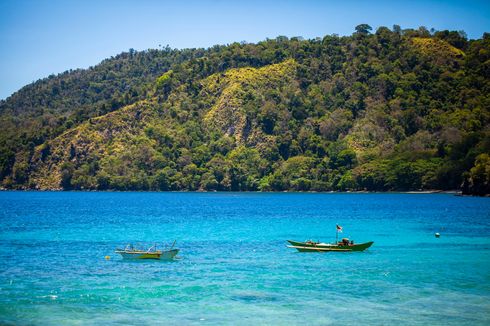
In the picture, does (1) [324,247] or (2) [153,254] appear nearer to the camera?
(2) [153,254]

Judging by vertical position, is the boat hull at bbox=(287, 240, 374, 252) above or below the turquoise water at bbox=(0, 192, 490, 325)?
above

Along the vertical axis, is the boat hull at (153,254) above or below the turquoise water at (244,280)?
above

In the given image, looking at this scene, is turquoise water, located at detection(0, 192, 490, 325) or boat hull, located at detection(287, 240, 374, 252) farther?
boat hull, located at detection(287, 240, 374, 252)

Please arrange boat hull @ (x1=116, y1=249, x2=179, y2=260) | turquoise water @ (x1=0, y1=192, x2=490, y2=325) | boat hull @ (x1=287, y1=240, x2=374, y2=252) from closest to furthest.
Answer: turquoise water @ (x1=0, y1=192, x2=490, y2=325)
boat hull @ (x1=116, y1=249, x2=179, y2=260)
boat hull @ (x1=287, y1=240, x2=374, y2=252)

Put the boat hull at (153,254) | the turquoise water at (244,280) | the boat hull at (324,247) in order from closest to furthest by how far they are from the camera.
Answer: the turquoise water at (244,280) → the boat hull at (153,254) → the boat hull at (324,247)

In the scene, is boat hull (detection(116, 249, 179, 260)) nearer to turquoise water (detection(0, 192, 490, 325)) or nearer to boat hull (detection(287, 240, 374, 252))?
turquoise water (detection(0, 192, 490, 325))

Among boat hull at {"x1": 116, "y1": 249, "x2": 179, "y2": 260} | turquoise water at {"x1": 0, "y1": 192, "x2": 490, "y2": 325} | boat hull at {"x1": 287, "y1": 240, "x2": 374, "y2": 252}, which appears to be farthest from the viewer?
boat hull at {"x1": 287, "y1": 240, "x2": 374, "y2": 252}

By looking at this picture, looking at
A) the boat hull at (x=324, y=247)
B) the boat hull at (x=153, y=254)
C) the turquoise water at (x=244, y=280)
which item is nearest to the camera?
the turquoise water at (x=244, y=280)

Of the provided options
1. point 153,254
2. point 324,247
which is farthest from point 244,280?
point 324,247

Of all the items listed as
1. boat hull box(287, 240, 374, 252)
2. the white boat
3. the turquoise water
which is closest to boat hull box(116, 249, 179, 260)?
the white boat

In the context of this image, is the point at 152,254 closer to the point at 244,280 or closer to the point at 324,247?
the point at 244,280

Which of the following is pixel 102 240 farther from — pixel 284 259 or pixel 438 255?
pixel 438 255

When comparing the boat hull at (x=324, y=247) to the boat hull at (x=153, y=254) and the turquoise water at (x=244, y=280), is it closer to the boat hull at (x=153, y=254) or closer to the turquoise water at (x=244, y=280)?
the turquoise water at (x=244, y=280)

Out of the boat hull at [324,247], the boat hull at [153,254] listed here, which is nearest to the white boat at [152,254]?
the boat hull at [153,254]
